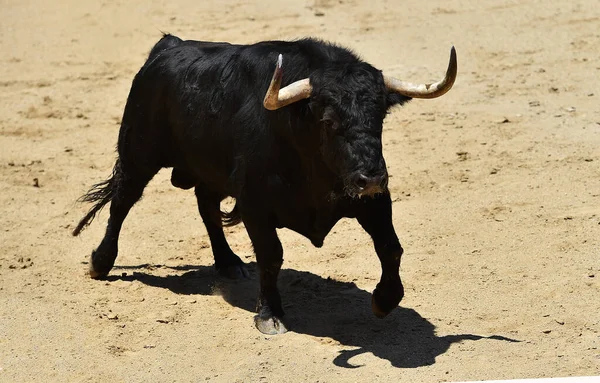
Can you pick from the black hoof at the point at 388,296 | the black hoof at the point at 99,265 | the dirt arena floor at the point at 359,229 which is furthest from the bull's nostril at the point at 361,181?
the black hoof at the point at 99,265

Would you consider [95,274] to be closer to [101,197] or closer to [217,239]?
[101,197]

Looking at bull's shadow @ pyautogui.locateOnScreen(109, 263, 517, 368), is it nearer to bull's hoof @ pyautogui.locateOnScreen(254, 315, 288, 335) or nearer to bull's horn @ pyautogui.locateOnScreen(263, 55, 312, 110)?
bull's hoof @ pyautogui.locateOnScreen(254, 315, 288, 335)

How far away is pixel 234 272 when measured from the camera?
9211 millimetres

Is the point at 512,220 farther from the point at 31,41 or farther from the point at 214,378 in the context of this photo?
the point at 31,41

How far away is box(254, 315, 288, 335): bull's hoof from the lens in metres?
7.83

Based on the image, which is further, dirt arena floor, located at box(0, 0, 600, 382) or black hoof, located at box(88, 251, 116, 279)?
black hoof, located at box(88, 251, 116, 279)

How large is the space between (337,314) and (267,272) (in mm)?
602

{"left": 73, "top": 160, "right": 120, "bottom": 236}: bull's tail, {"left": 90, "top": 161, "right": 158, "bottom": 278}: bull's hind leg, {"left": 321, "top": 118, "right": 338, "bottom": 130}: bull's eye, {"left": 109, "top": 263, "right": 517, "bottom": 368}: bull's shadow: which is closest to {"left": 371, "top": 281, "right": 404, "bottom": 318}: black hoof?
{"left": 109, "top": 263, "right": 517, "bottom": 368}: bull's shadow

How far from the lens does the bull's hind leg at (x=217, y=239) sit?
9245 mm

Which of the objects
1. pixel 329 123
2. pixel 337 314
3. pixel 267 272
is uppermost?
pixel 329 123

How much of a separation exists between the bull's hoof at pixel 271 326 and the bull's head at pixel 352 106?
119cm

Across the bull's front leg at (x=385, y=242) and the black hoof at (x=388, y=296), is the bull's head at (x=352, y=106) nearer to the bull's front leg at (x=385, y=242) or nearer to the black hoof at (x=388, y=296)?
the bull's front leg at (x=385, y=242)

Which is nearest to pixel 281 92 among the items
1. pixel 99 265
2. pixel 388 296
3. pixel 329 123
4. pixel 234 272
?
pixel 329 123

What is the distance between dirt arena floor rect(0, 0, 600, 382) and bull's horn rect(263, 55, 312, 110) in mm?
1584
